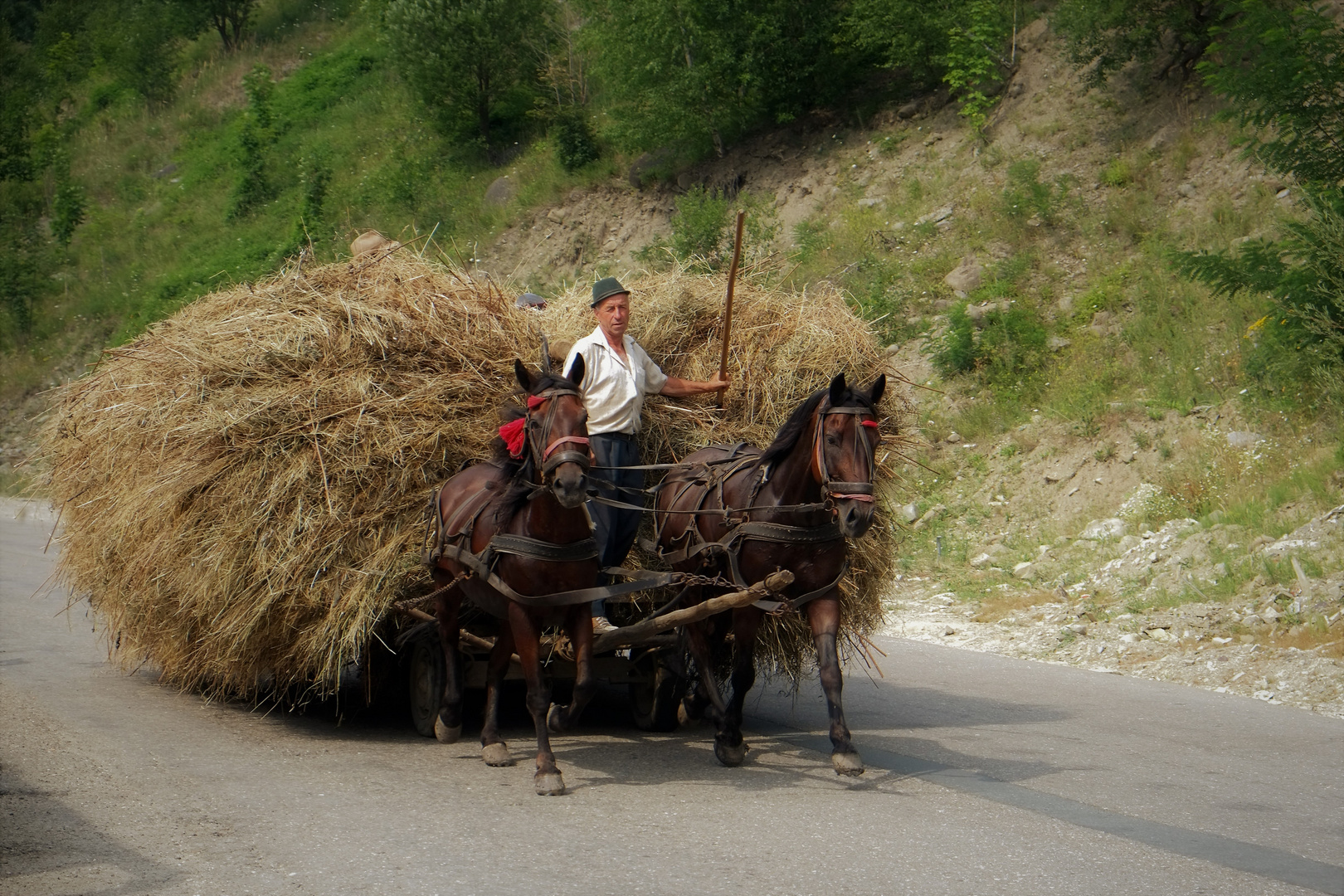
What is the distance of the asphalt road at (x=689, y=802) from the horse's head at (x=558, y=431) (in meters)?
1.44

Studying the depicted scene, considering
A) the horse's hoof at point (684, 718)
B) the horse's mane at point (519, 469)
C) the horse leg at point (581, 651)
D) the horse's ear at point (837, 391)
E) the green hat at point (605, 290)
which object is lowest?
the horse's hoof at point (684, 718)

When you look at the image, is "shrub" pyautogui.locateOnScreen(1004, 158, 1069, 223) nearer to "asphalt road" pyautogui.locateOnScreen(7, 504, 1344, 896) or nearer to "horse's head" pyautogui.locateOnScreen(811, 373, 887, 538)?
"asphalt road" pyautogui.locateOnScreen(7, 504, 1344, 896)

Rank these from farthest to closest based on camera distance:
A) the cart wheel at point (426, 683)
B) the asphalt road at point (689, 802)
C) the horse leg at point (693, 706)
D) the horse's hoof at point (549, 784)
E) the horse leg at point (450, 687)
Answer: the horse leg at point (693, 706) → the cart wheel at point (426, 683) → the horse leg at point (450, 687) → the horse's hoof at point (549, 784) → the asphalt road at point (689, 802)

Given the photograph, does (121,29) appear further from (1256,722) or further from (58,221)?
(1256,722)

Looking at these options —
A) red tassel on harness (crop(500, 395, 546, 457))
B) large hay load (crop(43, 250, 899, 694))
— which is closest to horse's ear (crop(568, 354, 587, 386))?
red tassel on harness (crop(500, 395, 546, 457))

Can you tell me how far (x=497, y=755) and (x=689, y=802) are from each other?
1.23 metres

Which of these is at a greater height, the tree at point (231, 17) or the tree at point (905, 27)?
the tree at point (231, 17)

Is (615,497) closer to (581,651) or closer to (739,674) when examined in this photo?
(581,651)

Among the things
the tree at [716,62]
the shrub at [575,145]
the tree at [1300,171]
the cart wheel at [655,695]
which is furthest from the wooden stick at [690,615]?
the shrub at [575,145]

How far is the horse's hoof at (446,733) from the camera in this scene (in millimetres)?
6898

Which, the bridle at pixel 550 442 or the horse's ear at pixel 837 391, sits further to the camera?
the horse's ear at pixel 837 391

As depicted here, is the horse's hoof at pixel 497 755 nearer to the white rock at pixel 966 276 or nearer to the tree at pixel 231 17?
the white rock at pixel 966 276

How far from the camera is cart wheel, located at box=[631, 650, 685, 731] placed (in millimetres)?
7223

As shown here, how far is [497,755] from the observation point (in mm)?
6266
